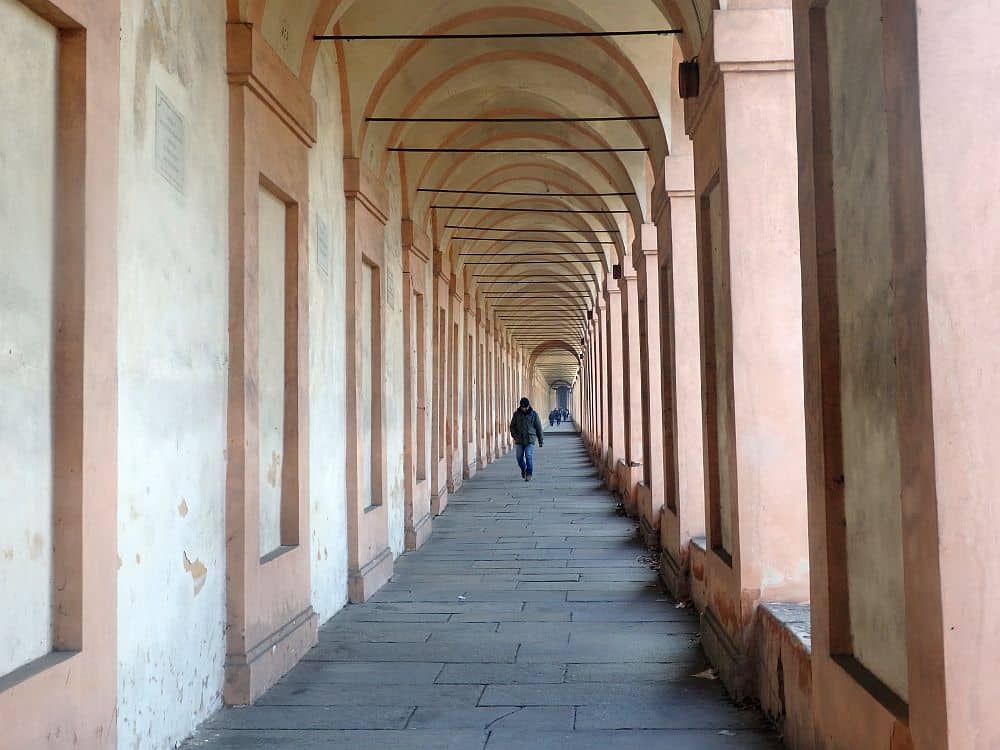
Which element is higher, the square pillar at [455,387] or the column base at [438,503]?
the square pillar at [455,387]

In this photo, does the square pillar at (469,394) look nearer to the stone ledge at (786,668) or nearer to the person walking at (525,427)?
the person walking at (525,427)

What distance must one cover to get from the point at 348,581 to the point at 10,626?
5.30 meters

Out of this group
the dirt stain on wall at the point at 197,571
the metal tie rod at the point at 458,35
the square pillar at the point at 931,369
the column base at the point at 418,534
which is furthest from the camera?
the column base at the point at 418,534

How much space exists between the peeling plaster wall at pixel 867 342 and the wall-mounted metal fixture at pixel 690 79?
8.69ft

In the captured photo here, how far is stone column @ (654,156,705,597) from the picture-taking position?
883 centimetres

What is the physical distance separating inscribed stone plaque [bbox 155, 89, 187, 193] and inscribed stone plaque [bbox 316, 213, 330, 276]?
274cm

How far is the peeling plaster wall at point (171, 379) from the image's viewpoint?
171 inches

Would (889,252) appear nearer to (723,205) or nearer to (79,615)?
(723,205)

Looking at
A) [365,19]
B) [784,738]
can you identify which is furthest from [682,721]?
[365,19]

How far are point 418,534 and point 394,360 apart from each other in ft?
7.38

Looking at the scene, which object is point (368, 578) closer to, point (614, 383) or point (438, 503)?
point (438, 503)

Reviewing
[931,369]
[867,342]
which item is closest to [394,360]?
[867,342]

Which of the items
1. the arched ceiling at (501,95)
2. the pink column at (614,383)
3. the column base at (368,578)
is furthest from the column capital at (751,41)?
the pink column at (614,383)

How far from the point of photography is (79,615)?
372 cm
